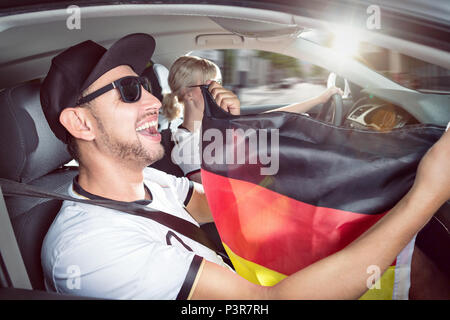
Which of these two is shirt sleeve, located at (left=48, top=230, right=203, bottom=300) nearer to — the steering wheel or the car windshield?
the car windshield

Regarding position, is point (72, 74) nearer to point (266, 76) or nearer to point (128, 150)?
point (128, 150)

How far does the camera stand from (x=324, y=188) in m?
A: 1.03

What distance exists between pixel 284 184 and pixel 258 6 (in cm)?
54

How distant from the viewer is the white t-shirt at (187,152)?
2275 millimetres

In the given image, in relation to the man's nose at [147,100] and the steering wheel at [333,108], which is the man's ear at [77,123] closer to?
the man's nose at [147,100]

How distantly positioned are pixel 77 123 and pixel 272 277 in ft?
3.15

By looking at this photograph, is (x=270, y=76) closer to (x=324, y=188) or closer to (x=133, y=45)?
(x=133, y=45)

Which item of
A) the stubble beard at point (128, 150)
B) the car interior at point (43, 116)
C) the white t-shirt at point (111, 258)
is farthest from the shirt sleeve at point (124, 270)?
the stubble beard at point (128, 150)

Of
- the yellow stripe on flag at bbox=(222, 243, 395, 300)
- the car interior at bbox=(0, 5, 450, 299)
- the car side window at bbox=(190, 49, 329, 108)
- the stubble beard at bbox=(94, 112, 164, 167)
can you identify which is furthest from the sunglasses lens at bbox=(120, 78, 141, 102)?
the car side window at bbox=(190, 49, 329, 108)

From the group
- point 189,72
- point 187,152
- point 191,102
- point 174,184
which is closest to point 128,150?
point 174,184

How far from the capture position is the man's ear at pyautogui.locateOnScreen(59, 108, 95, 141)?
4.48 ft

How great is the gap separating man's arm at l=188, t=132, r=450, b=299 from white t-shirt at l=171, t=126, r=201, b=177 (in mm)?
1339

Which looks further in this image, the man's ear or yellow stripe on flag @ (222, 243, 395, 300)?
the man's ear
